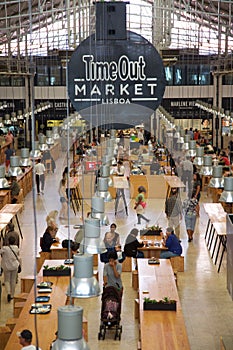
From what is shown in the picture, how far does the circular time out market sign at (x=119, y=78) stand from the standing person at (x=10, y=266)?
4.58 meters

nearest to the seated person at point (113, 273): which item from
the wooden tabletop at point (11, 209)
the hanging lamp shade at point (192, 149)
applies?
the wooden tabletop at point (11, 209)

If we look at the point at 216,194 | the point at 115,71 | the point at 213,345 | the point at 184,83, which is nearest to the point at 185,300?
the point at 213,345

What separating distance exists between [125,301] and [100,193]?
1659 mm

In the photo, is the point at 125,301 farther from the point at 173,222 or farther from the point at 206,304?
the point at 173,222

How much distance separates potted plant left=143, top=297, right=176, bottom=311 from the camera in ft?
29.2

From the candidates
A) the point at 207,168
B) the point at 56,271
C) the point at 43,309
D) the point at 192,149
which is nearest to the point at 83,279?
the point at 43,309

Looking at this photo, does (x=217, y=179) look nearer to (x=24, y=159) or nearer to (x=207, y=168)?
(x=207, y=168)

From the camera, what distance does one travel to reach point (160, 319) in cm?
866

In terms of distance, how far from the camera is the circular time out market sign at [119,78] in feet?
22.0

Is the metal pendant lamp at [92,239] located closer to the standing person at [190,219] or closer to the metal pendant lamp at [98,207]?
the metal pendant lamp at [98,207]

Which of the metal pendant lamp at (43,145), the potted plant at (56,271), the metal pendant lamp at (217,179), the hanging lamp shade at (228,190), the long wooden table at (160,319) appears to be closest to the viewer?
the long wooden table at (160,319)

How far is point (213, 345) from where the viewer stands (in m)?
9.01

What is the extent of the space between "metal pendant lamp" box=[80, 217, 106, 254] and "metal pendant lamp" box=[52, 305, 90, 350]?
343cm

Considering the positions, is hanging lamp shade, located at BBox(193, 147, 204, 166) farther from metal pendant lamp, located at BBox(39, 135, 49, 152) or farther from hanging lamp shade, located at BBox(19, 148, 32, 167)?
metal pendant lamp, located at BBox(39, 135, 49, 152)
